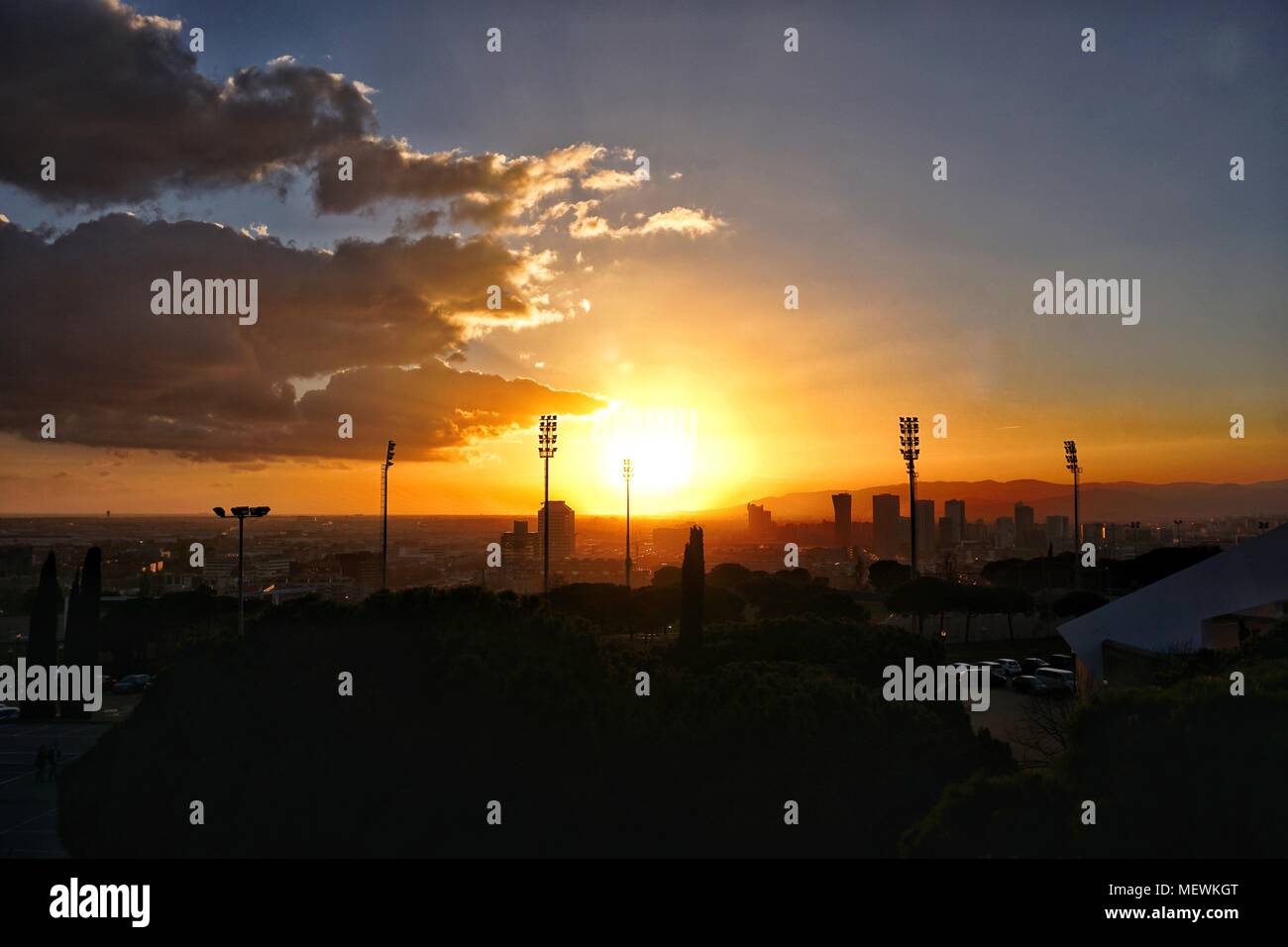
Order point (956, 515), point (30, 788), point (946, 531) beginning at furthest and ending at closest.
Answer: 1. point (956, 515)
2. point (946, 531)
3. point (30, 788)

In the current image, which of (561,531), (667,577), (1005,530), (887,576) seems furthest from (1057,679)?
(1005,530)

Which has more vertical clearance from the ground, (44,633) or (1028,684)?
(44,633)

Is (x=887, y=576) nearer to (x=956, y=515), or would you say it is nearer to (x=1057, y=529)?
(x=1057, y=529)

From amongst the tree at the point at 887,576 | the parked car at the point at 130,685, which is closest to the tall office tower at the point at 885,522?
the tree at the point at 887,576

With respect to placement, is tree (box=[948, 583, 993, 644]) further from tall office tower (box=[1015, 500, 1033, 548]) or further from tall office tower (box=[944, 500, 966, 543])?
tall office tower (box=[944, 500, 966, 543])

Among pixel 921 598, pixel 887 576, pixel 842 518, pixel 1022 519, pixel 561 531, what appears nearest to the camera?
pixel 921 598

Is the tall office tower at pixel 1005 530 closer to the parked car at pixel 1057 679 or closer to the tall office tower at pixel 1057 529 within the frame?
the tall office tower at pixel 1057 529

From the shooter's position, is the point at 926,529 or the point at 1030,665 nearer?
the point at 1030,665
